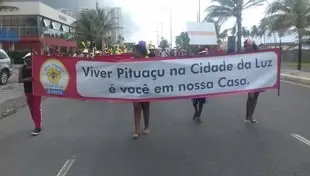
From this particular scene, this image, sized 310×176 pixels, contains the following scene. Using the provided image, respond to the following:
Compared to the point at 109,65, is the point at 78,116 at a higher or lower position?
lower

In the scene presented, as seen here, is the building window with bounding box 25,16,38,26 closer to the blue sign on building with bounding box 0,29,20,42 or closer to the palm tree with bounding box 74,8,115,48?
the blue sign on building with bounding box 0,29,20,42

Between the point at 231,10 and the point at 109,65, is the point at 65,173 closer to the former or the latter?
the point at 109,65

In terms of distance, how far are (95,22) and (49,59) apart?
61631mm

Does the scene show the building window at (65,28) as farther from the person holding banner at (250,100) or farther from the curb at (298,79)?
the person holding banner at (250,100)

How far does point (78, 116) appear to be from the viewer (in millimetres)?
13516

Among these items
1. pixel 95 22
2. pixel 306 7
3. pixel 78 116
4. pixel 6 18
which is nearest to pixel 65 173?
pixel 78 116

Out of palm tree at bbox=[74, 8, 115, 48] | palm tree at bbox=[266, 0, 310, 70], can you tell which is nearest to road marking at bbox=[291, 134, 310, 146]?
palm tree at bbox=[266, 0, 310, 70]

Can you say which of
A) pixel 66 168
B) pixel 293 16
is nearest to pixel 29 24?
pixel 293 16

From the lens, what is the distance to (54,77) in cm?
1023

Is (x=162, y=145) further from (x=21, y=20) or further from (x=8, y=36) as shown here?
(x=21, y=20)

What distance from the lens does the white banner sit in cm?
994

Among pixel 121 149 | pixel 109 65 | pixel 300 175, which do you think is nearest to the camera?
pixel 300 175

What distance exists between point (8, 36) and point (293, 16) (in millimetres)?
43231

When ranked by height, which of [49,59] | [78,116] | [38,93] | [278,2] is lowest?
[78,116]
